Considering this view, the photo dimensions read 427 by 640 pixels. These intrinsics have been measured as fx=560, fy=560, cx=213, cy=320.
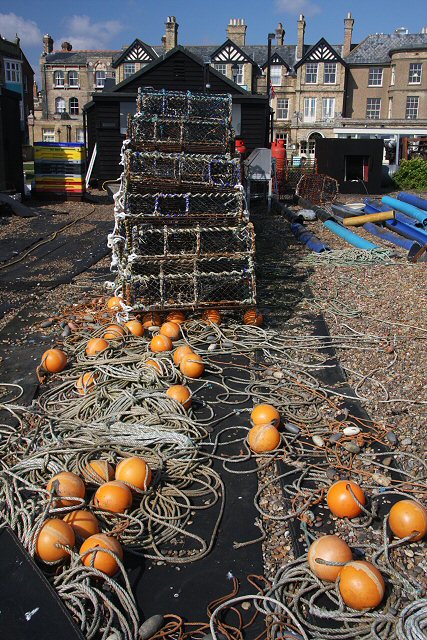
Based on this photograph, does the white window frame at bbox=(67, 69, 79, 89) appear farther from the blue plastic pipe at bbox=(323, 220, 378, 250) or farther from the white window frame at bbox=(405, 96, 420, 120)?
the blue plastic pipe at bbox=(323, 220, 378, 250)

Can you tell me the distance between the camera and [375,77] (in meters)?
51.9

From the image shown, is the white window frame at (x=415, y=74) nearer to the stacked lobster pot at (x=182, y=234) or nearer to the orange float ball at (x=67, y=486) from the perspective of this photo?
the stacked lobster pot at (x=182, y=234)

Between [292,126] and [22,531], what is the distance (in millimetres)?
51265

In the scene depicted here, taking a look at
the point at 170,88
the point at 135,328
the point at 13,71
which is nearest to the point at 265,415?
Answer: the point at 135,328

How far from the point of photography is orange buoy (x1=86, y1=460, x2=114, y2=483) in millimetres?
3229

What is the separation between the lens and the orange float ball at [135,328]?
555cm

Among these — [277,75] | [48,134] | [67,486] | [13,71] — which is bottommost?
[67,486]

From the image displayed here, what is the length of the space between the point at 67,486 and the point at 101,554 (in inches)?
21.6

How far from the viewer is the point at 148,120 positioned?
8594 mm

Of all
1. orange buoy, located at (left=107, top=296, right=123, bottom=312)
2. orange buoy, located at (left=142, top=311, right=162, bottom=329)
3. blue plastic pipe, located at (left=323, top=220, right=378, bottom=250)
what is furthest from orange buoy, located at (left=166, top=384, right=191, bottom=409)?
blue plastic pipe, located at (left=323, top=220, right=378, bottom=250)

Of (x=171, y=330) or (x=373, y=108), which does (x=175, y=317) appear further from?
(x=373, y=108)

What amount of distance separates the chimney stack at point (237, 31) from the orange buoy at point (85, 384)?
5399 cm

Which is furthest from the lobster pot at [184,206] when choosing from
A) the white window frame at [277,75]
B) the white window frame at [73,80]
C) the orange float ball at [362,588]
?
the white window frame at [73,80]

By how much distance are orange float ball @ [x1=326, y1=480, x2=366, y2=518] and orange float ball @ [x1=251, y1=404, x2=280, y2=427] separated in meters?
0.79
